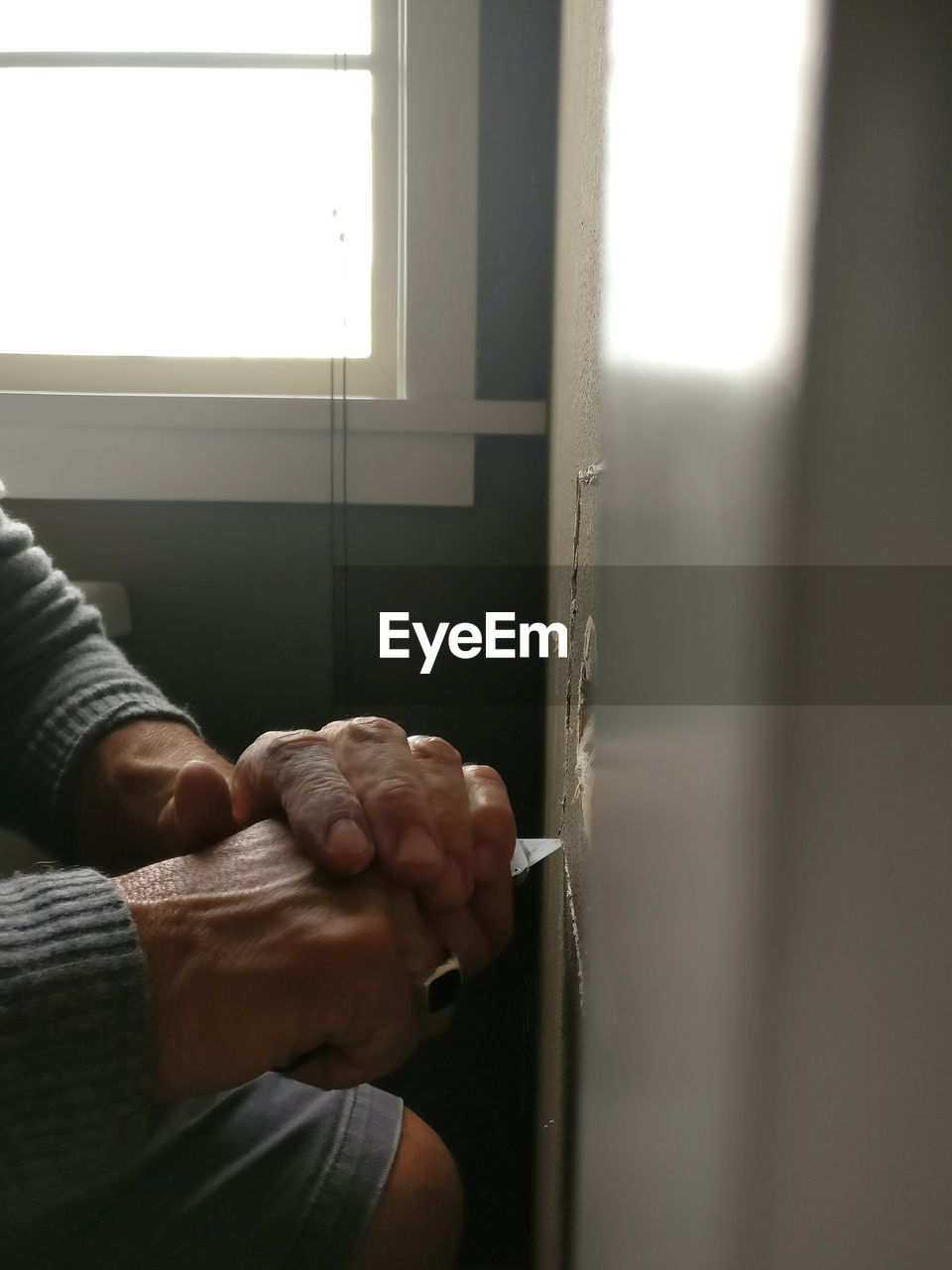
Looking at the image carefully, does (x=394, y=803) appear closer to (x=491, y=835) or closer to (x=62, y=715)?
(x=491, y=835)

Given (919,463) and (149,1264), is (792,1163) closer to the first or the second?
(919,463)

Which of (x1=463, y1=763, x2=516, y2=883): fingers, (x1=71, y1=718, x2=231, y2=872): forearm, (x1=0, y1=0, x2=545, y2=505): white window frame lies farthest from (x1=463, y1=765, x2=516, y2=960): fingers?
(x1=0, y1=0, x2=545, y2=505): white window frame

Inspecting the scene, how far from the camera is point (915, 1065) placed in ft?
0.44

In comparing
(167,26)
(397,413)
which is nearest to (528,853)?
(397,413)

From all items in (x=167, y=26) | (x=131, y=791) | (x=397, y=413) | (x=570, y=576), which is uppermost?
(x=167, y=26)

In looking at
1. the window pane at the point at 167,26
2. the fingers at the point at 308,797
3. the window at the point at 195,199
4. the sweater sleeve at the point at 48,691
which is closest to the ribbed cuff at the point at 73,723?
the sweater sleeve at the point at 48,691

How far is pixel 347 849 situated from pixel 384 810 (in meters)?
0.03

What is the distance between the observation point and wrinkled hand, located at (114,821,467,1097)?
1.32 feet

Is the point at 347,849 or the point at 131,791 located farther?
the point at 131,791

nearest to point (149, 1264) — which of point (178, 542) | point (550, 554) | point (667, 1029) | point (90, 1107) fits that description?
point (90, 1107)

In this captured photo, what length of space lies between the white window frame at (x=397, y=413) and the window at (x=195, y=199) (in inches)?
2.8

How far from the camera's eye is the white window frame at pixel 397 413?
102cm

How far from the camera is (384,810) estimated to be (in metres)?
0.47

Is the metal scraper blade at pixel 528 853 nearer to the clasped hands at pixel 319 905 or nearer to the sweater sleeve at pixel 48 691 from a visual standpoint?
the clasped hands at pixel 319 905
